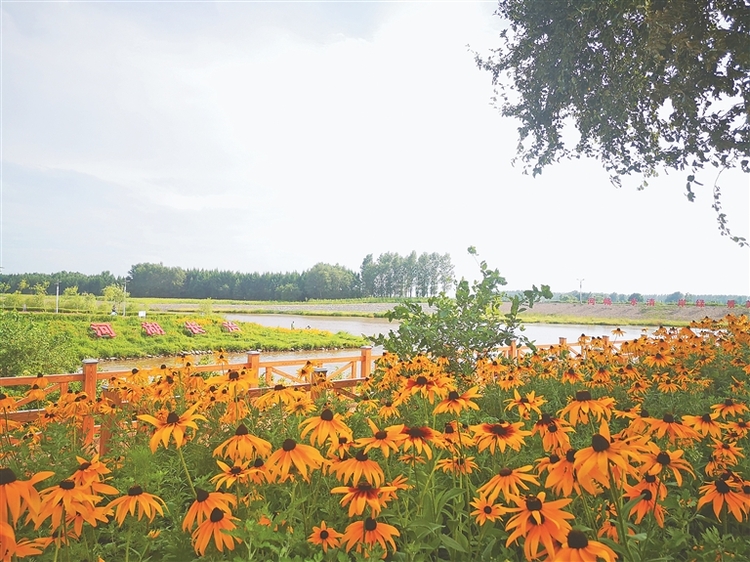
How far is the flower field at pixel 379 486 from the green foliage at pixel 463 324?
8.75 feet

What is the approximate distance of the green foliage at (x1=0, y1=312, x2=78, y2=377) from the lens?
8.01m

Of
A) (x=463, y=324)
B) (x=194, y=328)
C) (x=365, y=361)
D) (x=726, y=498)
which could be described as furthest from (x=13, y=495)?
(x=194, y=328)

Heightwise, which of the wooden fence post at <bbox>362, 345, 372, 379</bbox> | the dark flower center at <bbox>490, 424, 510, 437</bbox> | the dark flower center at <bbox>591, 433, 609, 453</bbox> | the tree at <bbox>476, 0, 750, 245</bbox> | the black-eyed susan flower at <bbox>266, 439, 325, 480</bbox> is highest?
the tree at <bbox>476, 0, 750, 245</bbox>

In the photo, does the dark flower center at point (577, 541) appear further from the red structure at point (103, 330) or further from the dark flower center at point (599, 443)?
the red structure at point (103, 330)

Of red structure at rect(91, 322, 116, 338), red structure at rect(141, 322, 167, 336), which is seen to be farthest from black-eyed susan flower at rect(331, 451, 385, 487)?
red structure at rect(141, 322, 167, 336)

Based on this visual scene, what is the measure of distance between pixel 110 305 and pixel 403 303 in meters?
18.5

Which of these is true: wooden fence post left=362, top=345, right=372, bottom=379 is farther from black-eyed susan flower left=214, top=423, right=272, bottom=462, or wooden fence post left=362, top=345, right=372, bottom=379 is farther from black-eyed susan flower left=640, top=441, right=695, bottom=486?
black-eyed susan flower left=640, top=441, right=695, bottom=486

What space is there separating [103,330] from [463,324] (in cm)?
1234

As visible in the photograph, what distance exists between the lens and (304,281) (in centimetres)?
4278

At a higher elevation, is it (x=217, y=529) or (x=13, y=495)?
(x=13, y=495)

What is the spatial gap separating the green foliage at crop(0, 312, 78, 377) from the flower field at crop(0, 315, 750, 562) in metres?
6.37

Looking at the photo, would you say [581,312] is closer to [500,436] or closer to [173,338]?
[173,338]

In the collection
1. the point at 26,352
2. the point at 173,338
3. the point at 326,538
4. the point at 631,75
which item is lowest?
the point at 173,338

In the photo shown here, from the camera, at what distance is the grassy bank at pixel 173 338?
502 inches
